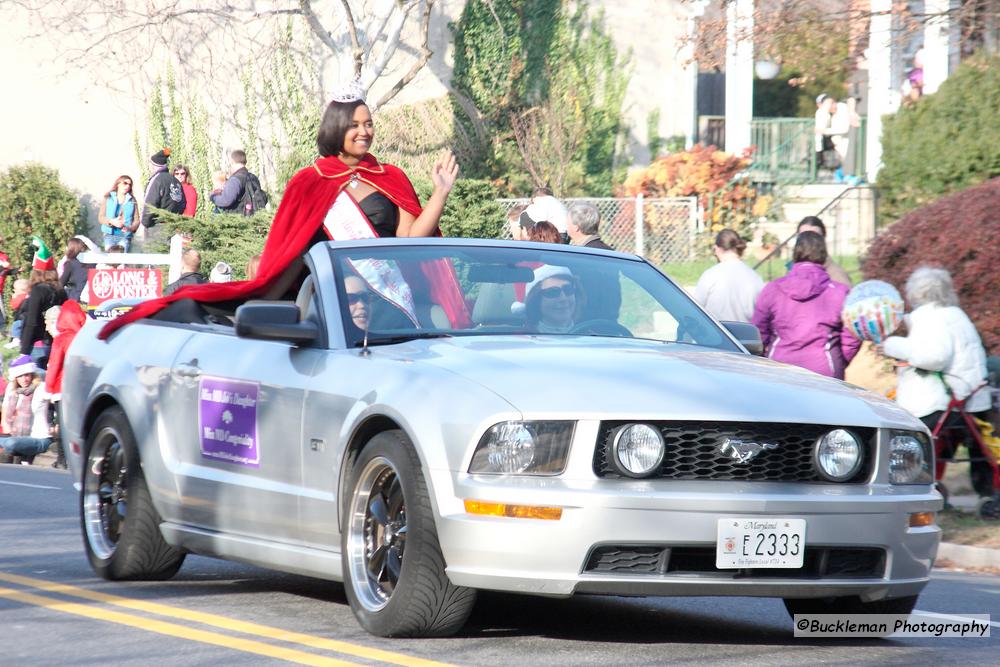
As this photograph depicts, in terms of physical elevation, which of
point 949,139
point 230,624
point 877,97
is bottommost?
point 230,624

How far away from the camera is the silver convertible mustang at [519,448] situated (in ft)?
19.8

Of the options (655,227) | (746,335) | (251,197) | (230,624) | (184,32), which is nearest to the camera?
(230,624)

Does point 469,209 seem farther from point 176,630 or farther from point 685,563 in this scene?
point 685,563

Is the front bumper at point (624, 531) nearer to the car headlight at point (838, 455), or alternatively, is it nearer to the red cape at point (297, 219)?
the car headlight at point (838, 455)

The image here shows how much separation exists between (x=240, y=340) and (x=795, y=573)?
278 centimetres

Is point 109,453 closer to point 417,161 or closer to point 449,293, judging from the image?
point 449,293

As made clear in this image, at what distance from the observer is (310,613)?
23.8ft

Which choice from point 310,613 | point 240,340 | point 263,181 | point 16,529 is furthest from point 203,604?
point 263,181

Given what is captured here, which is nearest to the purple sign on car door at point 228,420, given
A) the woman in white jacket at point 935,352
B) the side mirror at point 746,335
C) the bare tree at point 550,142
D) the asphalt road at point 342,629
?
the asphalt road at point 342,629

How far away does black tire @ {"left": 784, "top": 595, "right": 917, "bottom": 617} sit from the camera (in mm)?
6777

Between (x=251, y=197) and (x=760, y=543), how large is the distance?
1946 cm

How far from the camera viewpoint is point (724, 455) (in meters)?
6.15

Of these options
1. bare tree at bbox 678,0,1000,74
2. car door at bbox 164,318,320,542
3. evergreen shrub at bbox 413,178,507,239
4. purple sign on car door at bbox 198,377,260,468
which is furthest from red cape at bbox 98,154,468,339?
evergreen shrub at bbox 413,178,507,239

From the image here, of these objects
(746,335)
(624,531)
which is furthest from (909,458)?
(746,335)
